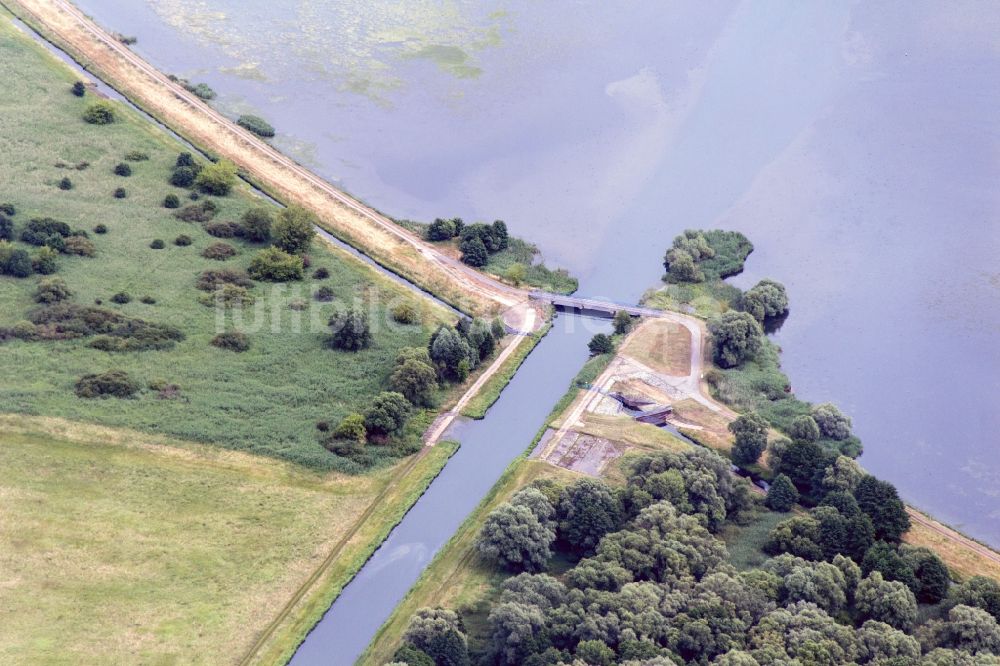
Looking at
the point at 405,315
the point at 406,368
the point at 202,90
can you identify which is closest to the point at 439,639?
the point at 406,368

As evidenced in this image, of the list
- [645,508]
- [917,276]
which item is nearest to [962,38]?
[917,276]

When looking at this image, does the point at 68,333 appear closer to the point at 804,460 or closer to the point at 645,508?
the point at 645,508

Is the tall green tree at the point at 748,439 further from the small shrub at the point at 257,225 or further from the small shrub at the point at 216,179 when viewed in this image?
the small shrub at the point at 216,179

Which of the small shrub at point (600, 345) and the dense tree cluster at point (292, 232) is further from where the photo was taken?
the dense tree cluster at point (292, 232)

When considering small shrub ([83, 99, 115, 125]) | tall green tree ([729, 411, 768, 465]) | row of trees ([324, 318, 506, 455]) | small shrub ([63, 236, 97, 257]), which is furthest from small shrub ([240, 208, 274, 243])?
tall green tree ([729, 411, 768, 465])

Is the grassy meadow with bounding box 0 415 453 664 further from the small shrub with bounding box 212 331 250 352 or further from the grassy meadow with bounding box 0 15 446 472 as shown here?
the small shrub with bounding box 212 331 250 352

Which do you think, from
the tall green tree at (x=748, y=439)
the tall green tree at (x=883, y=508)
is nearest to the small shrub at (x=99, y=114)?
the tall green tree at (x=748, y=439)
